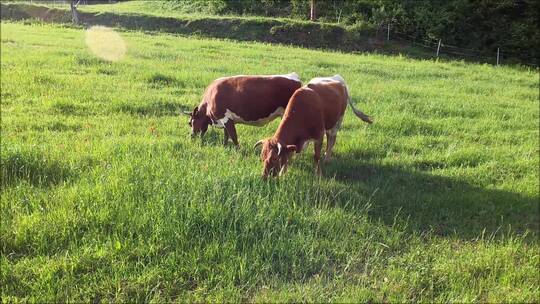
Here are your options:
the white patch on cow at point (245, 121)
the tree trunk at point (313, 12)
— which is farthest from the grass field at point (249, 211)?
the tree trunk at point (313, 12)

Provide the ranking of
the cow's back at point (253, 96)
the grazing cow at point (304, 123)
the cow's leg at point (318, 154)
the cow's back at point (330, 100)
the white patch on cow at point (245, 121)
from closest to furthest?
the grazing cow at point (304, 123), the cow's leg at point (318, 154), the cow's back at point (330, 100), the cow's back at point (253, 96), the white patch on cow at point (245, 121)

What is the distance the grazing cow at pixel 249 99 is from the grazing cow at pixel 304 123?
585 millimetres

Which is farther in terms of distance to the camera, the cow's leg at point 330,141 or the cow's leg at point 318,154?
the cow's leg at point 330,141

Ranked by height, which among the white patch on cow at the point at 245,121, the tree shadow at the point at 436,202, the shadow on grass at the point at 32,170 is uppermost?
the white patch on cow at the point at 245,121

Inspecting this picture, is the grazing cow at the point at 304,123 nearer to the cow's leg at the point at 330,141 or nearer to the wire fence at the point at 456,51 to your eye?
the cow's leg at the point at 330,141

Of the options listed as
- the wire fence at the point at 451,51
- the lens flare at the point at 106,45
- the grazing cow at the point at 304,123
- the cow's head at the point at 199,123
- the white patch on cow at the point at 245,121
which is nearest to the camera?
the grazing cow at the point at 304,123

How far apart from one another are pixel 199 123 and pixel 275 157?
2.63 m

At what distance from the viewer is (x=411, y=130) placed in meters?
10.1

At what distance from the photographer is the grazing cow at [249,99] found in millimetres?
7820

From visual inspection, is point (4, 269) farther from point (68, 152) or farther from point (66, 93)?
point (66, 93)

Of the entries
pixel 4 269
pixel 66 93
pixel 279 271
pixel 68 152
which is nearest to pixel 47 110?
pixel 66 93

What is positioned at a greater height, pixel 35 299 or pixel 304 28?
pixel 304 28

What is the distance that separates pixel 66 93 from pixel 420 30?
1016 inches

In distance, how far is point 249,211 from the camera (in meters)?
5.27
